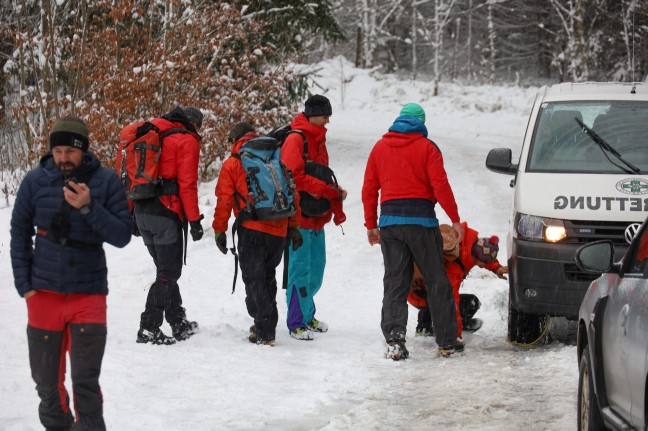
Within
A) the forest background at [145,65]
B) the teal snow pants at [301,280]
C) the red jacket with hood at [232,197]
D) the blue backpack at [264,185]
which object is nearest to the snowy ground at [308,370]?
the teal snow pants at [301,280]

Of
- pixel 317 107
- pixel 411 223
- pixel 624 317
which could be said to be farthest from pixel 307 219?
pixel 624 317

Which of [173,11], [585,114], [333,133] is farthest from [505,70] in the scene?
[585,114]

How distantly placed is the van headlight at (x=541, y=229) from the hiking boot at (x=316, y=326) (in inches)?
88.4

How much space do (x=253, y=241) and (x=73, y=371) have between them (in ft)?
10.8

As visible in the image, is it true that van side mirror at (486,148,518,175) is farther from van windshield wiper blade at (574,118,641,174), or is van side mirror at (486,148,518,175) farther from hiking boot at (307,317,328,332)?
hiking boot at (307,317,328,332)

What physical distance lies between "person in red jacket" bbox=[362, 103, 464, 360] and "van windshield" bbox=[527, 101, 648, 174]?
975mm

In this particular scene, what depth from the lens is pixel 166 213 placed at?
26.0 ft

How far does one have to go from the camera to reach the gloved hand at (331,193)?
8.61m

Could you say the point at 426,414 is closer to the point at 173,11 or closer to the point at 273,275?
the point at 273,275

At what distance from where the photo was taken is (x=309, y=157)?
875 centimetres

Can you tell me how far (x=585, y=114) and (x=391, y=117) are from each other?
2585 cm

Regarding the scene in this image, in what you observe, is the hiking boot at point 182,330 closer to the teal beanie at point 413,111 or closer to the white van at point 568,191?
the teal beanie at point 413,111

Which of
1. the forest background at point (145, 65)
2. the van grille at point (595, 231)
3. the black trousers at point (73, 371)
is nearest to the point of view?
the black trousers at point (73, 371)

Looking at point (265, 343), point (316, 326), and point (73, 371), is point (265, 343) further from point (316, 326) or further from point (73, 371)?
point (73, 371)
